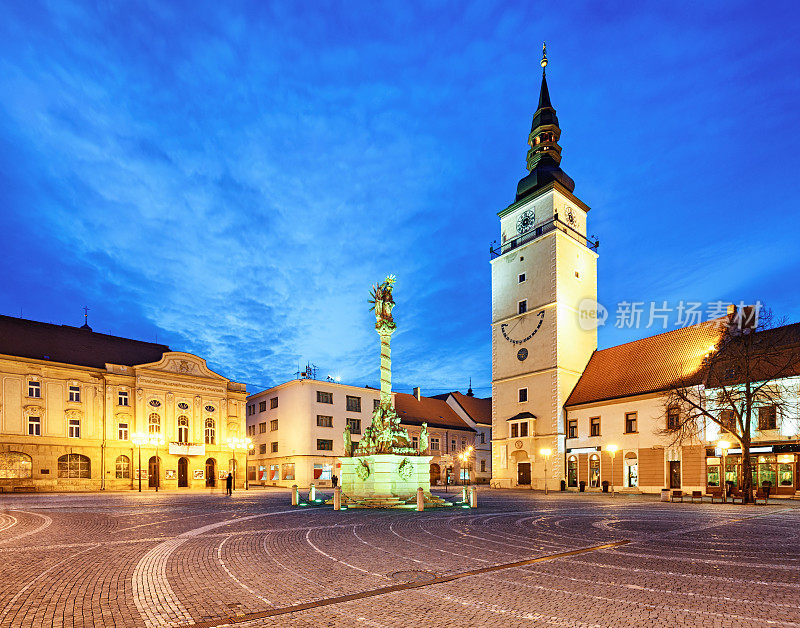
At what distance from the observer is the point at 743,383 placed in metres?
32.2

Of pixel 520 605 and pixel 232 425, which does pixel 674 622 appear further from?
pixel 232 425

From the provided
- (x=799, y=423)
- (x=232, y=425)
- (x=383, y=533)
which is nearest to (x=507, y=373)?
(x=799, y=423)

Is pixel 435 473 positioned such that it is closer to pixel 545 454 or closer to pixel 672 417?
pixel 545 454

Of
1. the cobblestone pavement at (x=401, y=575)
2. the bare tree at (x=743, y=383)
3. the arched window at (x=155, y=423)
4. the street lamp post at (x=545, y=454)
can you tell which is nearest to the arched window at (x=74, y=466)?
the arched window at (x=155, y=423)

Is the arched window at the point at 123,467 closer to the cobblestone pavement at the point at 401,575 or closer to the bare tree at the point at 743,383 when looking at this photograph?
the cobblestone pavement at the point at 401,575

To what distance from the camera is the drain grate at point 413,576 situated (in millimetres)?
9281

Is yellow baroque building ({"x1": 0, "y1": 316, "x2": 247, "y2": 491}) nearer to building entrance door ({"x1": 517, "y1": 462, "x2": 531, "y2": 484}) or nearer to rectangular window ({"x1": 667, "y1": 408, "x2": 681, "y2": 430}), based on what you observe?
building entrance door ({"x1": 517, "y1": 462, "x2": 531, "y2": 484})

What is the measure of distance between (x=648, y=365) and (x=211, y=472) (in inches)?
1740

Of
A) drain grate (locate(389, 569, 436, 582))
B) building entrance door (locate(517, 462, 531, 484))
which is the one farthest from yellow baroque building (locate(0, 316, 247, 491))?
drain grate (locate(389, 569, 436, 582))

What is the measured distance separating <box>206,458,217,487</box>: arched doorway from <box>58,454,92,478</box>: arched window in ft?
36.9

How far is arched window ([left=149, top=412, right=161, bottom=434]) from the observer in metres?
53.3

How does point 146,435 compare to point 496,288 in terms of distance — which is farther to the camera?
point 496,288

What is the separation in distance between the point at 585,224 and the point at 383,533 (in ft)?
156

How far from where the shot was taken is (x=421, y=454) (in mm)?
29109
